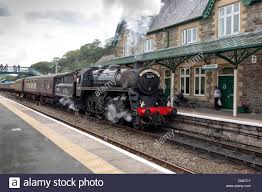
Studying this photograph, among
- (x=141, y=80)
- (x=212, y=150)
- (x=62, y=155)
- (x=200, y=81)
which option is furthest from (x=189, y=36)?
(x=62, y=155)

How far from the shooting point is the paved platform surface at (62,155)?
8.12 meters

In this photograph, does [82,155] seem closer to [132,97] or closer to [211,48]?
[132,97]

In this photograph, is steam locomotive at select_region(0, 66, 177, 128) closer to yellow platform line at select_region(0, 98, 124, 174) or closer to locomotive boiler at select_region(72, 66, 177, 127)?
locomotive boiler at select_region(72, 66, 177, 127)

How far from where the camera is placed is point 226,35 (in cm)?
2006

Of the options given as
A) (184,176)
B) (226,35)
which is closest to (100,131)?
(184,176)

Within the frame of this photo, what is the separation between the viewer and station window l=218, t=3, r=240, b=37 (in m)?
19.5

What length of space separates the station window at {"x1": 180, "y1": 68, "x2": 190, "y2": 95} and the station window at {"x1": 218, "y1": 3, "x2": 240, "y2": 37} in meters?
4.00

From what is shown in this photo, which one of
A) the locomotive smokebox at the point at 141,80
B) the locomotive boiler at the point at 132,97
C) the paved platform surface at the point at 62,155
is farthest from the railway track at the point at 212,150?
the locomotive smokebox at the point at 141,80

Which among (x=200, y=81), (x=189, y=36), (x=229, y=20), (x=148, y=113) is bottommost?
(x=148, y=113)

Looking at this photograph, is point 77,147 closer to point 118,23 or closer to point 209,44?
point 209,44

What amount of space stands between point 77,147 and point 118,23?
2463 cm

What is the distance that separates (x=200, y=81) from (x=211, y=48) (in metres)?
5.12

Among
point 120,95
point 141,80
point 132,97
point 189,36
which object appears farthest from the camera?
point 189,36

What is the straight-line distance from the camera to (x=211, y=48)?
57.4 feet
